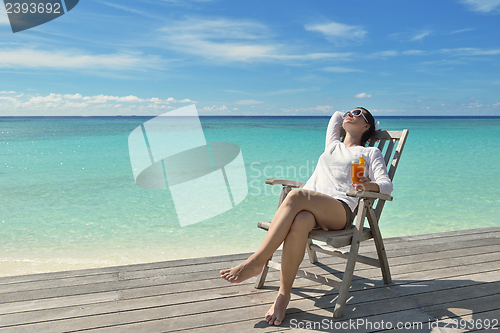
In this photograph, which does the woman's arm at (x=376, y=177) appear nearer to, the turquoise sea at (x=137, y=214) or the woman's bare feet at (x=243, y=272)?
the woman's bare feet at (x=243, y=272)

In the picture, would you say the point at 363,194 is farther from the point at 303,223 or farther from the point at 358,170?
the point at 303,223

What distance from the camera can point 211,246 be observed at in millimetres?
4340

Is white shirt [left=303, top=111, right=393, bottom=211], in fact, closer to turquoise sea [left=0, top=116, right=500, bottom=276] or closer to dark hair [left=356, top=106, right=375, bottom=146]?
dark hair [left=356, top=106, right=375, bottom=146]

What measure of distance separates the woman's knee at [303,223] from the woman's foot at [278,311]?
1.21ft

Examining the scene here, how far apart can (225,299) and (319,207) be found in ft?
2.57

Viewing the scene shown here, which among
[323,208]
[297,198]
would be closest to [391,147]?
[323,208]

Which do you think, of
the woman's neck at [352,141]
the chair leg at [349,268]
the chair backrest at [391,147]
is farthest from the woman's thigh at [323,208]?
the woman's neck at [352,141]

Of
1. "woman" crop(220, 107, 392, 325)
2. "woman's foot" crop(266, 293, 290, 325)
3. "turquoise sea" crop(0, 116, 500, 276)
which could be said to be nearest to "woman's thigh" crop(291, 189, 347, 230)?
"woman" crop(220, 107, 392, 325)

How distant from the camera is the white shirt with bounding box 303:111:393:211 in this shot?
Result: 2.26 metres

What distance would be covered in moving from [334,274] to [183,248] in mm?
2289

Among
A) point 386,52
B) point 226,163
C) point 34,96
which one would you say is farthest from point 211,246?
point 34,96

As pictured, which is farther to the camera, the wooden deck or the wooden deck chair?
the wooden deck chair

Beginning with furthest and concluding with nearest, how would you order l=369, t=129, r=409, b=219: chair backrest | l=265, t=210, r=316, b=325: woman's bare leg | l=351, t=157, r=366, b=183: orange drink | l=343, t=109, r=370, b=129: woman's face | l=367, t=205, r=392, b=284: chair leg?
1. l=343, t=109, r=370, b=129: woman's face
2. l=369, t=129, r=409, b=219: chair backrest
3. l=367, t=205, r=392, b=284: chair leg
4. l=351, t=157, r=366, b=183: orange drink
5. l=265, t=210, r=316, b=325: woman's bare leg

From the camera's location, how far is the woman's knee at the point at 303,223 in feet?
6.42
